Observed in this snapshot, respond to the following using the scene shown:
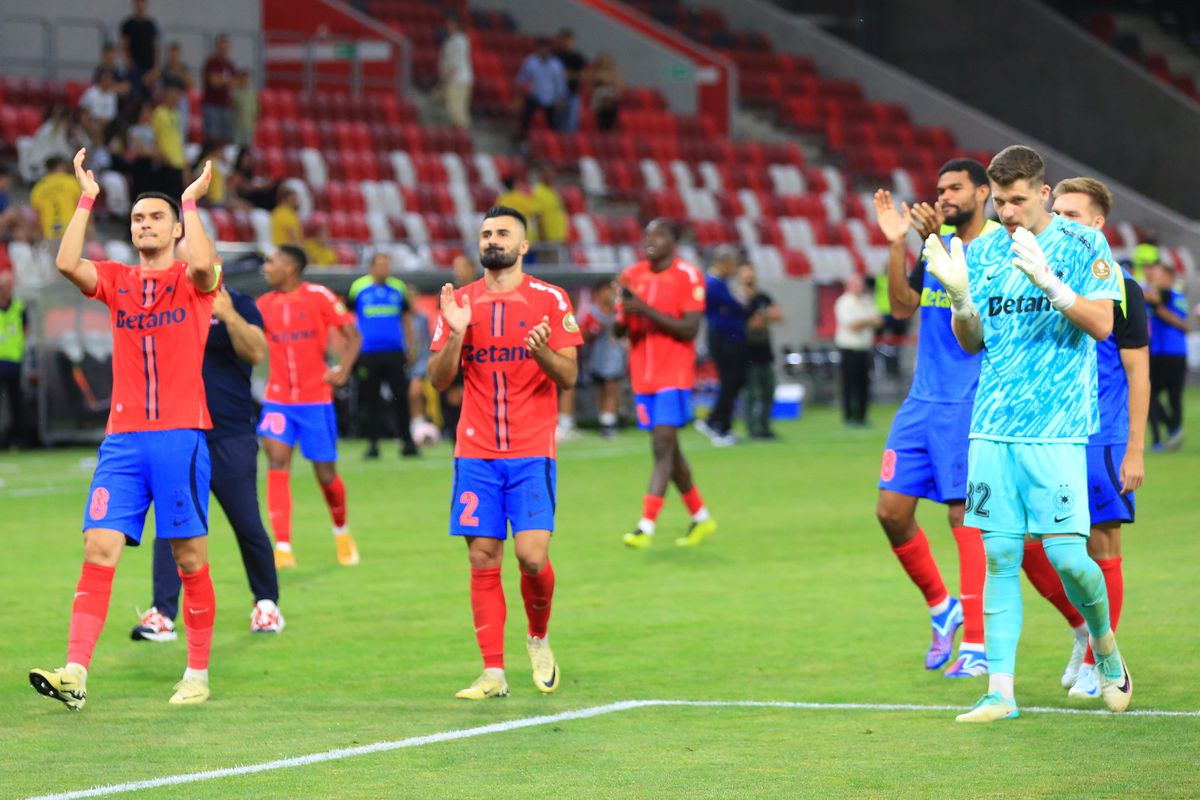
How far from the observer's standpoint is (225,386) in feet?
33.4

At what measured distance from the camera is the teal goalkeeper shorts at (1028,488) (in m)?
7.35

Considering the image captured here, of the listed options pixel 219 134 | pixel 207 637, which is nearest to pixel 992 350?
pixel 207 637

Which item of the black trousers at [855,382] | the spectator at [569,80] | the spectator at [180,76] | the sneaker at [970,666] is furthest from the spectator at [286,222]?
the sneaker at [970,666]

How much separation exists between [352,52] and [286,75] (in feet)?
4.57

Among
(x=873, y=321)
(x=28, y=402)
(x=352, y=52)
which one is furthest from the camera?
Answer: (x=352, y=52)

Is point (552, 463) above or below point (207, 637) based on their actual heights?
above

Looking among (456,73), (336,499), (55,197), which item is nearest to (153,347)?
(336,499)

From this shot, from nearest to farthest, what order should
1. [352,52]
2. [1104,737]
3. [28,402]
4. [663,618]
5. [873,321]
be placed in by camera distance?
[1104,737] < [663,618] < [28,402] < [873,321] < [352,52]

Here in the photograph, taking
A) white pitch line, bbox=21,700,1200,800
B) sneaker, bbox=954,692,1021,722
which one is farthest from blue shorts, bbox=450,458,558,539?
sneaker, bbox=954,692,1021,722

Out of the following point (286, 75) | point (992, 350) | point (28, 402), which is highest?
point (286, 75)

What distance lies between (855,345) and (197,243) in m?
19.0

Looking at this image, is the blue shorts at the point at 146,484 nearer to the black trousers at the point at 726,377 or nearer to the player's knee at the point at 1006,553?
the player's knee at the point at 1006,553

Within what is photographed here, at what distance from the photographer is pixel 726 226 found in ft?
109

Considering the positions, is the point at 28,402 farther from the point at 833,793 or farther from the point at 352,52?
the point at 833,793
